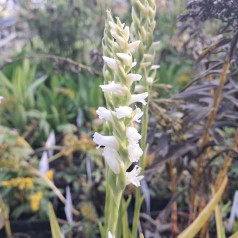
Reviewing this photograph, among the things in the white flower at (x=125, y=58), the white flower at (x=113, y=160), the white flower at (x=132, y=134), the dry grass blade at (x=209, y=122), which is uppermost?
the white flower at (x=125, y=58)

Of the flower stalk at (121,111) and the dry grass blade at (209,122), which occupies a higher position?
the flower stalk at (121,111)

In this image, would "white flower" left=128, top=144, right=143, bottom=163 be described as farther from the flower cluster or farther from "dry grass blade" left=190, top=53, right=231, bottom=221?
"dry grass blade" left=190, top=53, right=231, bottom=221

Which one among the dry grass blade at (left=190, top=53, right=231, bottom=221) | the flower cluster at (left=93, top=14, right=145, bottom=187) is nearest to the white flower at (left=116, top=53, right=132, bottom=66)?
the flower cluster at (left=93, top=14, right=145, bottom=187)

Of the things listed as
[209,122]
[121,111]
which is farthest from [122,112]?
[209,122]

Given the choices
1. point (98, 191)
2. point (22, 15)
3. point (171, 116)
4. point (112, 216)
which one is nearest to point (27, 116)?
point (98, 191)

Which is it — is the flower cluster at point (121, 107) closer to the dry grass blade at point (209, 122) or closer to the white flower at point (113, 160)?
the white flower at point (113, 160)

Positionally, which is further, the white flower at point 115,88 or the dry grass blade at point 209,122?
the dry grass blade at point 209,122

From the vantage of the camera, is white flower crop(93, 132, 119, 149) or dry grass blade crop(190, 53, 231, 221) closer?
white flower crop(93, 132, 119, 149)

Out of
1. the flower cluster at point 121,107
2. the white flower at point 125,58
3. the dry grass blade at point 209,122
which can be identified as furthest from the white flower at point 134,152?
the dry grass blade at point 209,122

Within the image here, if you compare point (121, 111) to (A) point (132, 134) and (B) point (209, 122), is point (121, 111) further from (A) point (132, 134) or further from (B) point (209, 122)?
(B) point (209, 122)
